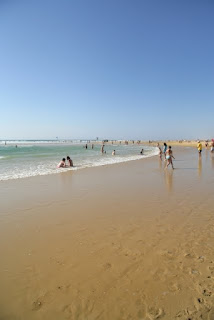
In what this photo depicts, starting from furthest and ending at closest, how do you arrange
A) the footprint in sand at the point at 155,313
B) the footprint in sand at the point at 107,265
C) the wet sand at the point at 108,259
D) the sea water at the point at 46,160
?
1. the sea water at the point at 46,160
2. the footprint in sand at the point at 107,265
3. the wet sand at the point at 108,259
4. the footprint in sand at the point at 155,313

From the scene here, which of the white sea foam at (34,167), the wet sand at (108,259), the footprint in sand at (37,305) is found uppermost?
the white sea foam at (34,167)

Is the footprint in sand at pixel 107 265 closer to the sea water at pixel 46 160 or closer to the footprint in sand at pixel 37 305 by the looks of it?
the footprint in sand at pixel 37 305

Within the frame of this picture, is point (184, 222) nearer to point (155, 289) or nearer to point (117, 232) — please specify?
point (117, 232)

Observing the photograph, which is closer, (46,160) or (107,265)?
(107,265)

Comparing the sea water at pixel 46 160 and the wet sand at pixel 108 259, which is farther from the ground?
the sea water at pixel 46 160

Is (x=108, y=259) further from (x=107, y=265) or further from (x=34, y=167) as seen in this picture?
(x=34, y=167)

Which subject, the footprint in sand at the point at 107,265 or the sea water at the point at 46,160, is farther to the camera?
the sea water at the point at 46,160

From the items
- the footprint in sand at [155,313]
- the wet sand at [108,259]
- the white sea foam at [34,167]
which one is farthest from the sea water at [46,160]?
the footprint in sand at [155,313]

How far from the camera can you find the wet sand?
9.50 feet

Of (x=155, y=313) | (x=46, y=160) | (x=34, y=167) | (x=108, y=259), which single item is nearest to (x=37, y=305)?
(x=108, y=259)

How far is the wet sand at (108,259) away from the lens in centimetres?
290

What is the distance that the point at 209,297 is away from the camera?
2969 mm

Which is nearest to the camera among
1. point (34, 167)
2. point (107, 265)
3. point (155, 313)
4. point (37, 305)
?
point (155, 313)

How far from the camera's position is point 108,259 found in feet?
13.0
